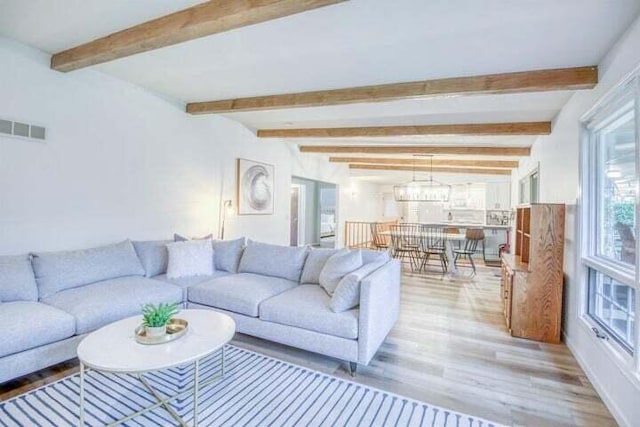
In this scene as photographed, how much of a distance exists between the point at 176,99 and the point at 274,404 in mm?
3768

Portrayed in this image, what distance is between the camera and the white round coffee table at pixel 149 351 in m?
1.75

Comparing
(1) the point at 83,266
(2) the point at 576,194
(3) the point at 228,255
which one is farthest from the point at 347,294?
(1) the point at 83,266

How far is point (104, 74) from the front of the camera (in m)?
3.54

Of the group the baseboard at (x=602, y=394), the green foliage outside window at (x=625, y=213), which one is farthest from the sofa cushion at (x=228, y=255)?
the green foliage outside window at (x=625, y=213)

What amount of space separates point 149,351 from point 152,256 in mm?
2003

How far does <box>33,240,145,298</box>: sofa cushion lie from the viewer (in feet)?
9.25

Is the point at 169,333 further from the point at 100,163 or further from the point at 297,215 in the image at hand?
the point at 297,215

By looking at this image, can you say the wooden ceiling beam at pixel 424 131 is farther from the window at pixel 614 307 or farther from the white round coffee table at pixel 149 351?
the white round coffee table at pixel 149 351

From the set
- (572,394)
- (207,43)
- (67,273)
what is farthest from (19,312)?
(572,394)

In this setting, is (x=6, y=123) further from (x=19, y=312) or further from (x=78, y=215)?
(x=19, y=312)

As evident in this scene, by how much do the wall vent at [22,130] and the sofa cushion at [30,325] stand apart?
1.44 metres

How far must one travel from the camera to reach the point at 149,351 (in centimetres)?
188

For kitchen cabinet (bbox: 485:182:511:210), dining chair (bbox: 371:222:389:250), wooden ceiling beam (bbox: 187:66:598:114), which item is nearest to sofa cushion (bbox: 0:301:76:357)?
wooden ceiling beam (bbox: 187:66:598:114)

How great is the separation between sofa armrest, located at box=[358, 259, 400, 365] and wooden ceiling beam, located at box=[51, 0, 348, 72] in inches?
72.8
